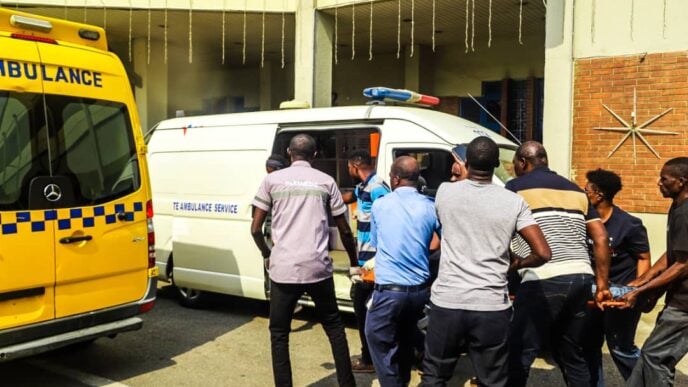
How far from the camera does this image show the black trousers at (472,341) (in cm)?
322

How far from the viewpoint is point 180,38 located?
13484 mm

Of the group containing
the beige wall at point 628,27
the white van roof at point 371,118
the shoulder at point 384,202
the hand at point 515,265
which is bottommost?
the hand at point 515,265

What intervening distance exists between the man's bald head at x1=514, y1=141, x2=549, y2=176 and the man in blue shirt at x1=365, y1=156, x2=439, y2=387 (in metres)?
0.72

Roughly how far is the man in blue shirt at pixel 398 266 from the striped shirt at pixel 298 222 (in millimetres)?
405

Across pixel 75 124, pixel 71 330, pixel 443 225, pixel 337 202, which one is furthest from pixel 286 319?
pixel 75 124

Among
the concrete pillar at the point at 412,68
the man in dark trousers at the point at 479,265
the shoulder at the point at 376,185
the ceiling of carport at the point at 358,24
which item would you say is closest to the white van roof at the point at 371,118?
the shoulder at the point at 376,185

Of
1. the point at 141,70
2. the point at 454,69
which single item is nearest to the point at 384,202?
the point at 454,69

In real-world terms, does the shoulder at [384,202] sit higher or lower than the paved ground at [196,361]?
higher

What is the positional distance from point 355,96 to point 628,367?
36.9 ft

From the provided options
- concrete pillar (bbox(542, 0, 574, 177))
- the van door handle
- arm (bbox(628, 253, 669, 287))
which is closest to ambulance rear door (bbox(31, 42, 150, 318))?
the van door handle

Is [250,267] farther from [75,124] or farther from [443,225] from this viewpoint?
[443,225]

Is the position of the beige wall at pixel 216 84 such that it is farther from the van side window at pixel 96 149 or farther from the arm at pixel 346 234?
the arm at pixel 346 234

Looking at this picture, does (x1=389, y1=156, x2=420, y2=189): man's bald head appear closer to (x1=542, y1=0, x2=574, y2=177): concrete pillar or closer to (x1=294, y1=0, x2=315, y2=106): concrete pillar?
(x1=542, y1=0, x2=574, y2=177): concrete pillar

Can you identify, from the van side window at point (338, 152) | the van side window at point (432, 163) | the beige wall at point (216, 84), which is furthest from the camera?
the beige wall at point (216, 84)
